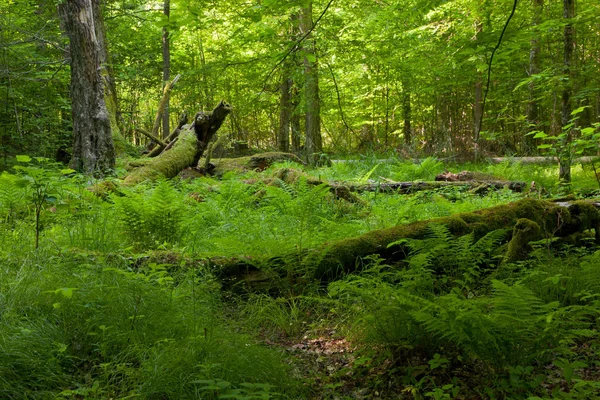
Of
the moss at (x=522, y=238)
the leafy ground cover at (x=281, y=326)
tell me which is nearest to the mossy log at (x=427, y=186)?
the leafy ground cover at (x=281, y=326)

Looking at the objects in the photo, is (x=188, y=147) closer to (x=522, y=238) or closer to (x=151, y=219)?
(x=151, y=219)

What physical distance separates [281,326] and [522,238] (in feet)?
7.91

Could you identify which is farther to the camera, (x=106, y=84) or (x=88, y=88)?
(x=106, y=84)

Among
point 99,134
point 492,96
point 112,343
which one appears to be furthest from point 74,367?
point 492,96

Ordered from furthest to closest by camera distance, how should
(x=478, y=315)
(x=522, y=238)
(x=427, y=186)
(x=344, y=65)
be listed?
(x=344, y=65) → (x=427, y=186) → (x=522, y=238) → (x=478, y=315)

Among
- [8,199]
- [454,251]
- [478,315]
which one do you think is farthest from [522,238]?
[8,199]

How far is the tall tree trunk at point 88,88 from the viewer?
27.3 ft

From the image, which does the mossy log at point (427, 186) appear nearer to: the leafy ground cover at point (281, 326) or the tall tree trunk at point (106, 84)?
the leafy ground cover at point (281, 326)

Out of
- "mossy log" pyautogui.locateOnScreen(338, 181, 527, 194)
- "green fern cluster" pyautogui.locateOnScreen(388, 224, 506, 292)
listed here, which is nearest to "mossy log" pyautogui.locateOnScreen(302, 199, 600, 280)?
"green fern cluster" pyautogui.locateOnScreen(388, 224, 506, 292)

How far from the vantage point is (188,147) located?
32.2 feet

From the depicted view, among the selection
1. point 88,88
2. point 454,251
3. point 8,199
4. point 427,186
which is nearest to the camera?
point 454,251

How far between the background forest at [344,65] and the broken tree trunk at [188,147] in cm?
72

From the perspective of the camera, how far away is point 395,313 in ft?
8.94

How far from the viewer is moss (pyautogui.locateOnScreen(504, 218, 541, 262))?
13.1ft
